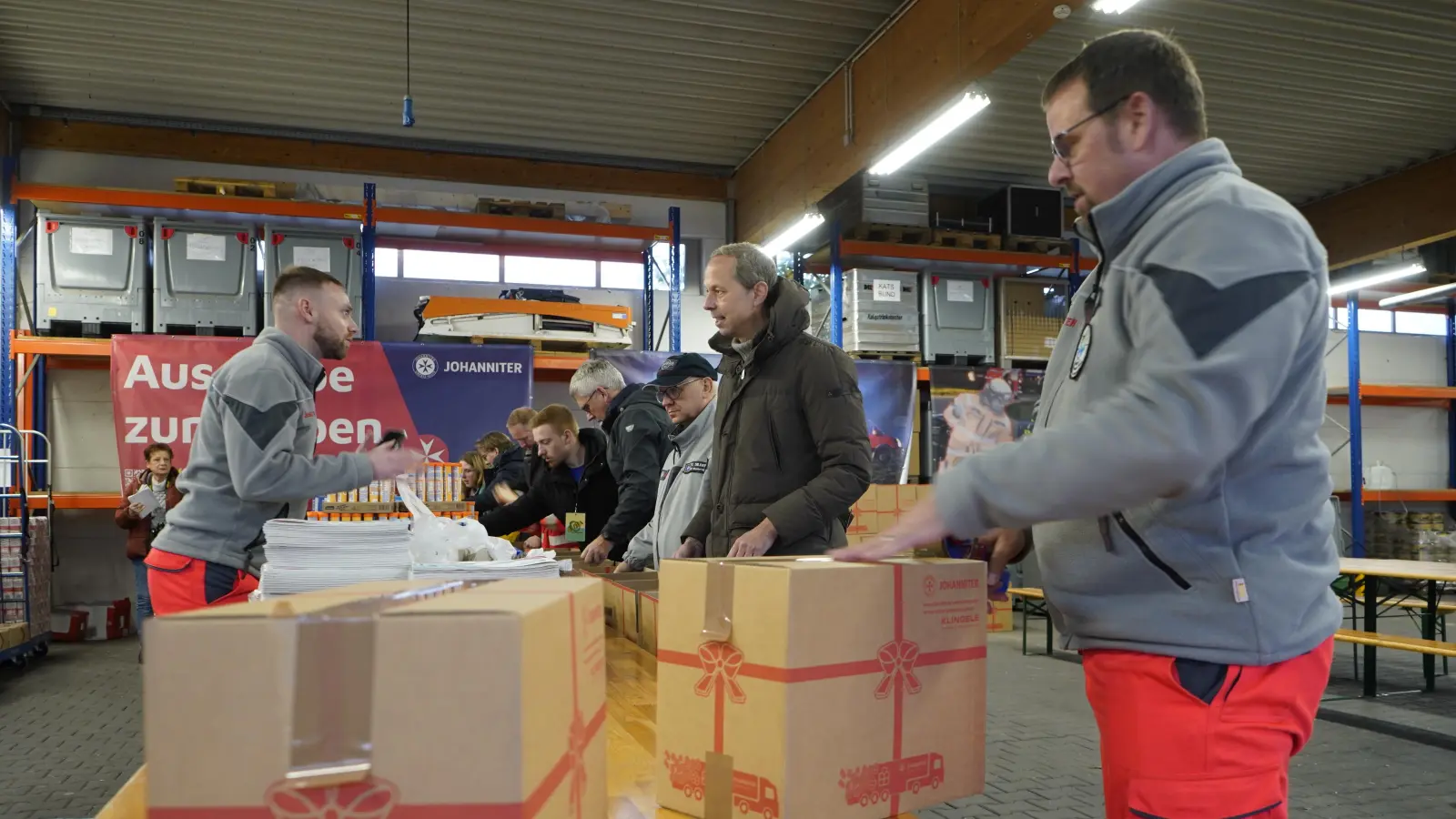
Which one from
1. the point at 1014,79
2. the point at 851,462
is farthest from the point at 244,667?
the point at 1014,79

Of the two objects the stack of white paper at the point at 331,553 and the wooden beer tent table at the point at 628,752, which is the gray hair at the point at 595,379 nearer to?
the wooden beer tent table at the point at 628,752

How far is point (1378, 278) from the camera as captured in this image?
33.6 feet

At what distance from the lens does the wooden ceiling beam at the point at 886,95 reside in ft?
17.0

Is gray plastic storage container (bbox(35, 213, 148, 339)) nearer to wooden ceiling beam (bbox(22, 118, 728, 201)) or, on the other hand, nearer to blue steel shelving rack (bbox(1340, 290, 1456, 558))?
wooden ceiling beam (bbox(22, 118, 728, 201))

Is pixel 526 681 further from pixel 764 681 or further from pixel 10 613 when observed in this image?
pixel 10 613

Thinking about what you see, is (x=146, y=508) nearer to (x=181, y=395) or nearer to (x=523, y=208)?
(x=181, y=395)

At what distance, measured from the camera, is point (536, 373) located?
879 cm

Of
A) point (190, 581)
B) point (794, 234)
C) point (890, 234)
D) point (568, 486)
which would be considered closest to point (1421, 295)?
point (890, 234)

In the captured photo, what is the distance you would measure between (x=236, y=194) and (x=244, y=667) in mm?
8255

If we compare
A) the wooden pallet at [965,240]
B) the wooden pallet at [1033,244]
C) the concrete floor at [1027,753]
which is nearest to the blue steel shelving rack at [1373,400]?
the wooden pallet at [1033,244]

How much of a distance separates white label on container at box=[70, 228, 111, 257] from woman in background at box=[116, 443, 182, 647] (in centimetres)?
165

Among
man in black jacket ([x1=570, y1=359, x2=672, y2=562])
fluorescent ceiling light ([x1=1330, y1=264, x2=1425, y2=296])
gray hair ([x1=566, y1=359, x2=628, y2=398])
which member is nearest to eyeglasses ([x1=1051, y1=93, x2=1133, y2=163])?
man in black jacket ([x1=570, y1=359, x2=672, y2=562])

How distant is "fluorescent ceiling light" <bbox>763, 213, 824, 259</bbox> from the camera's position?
26.5 feet

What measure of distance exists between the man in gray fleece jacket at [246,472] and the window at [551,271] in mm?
7112
